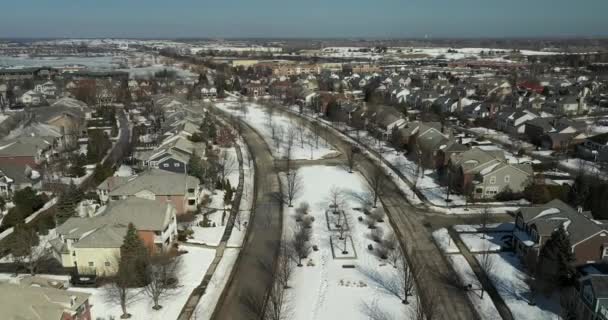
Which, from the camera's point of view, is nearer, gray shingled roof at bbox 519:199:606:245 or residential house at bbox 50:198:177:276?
residential house at bbox 50:198:177:276

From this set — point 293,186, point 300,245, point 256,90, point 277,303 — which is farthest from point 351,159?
point 256,90

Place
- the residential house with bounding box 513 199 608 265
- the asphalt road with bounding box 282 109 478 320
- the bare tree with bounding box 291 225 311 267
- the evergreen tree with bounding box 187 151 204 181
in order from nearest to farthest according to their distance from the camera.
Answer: the asphalt road with bounding box 282 109 478 320, the residential house with bounding box 513 199 608 265, the bare tree with bounding box 291 225 311 267, the evergreen tree with bounding box 187 151 204 181

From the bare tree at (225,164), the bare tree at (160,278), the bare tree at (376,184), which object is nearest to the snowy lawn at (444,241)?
the bare tree at (376,184)

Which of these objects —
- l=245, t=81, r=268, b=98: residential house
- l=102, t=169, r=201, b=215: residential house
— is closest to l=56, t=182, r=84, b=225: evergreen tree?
l=102, t=169, r=201, b=215: residential house

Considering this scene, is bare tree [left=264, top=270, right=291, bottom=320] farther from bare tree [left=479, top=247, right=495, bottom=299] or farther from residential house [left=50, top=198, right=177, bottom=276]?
bare tree [left=479, top=247, right=495, bottom=299]

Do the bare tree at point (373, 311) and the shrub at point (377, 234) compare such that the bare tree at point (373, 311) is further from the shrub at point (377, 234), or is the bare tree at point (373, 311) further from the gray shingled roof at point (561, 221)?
the gray shingled roof at point (561, 221)

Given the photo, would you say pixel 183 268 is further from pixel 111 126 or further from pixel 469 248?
pixel 111 126
